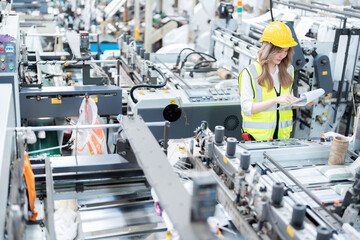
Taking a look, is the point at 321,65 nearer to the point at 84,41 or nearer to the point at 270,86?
the point at 270,86

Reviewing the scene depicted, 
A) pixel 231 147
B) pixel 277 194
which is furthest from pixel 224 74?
pixel 277 194

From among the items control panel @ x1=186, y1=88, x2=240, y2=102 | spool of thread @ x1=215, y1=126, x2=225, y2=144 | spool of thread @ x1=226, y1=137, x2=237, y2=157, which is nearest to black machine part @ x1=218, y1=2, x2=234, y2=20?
control panel @ x1=186, y1=88, x2=240, y2=102

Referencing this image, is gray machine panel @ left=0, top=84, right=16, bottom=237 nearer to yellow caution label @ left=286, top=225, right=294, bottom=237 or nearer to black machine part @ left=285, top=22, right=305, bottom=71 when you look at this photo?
yellow caution label @ left=286, top=225, right=294, bottom=237

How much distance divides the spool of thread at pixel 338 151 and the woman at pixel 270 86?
0.49m

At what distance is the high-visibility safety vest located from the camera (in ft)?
10.5

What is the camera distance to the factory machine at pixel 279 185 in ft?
6.06

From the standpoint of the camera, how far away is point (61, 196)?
92.5 inches

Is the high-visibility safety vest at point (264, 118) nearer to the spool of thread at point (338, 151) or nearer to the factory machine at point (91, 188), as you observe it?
the spool of thread at point (338, 151)

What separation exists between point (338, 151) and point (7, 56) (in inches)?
116

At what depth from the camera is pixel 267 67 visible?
10.4ft

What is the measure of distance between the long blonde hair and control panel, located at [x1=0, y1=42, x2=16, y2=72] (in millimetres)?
2265

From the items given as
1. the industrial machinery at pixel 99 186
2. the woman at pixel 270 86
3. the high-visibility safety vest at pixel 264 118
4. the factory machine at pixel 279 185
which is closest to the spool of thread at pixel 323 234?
the factory machine at pixel 279 185

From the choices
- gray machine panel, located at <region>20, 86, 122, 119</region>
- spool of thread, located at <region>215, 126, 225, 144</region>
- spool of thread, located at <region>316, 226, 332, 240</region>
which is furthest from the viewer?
gray machine panel, located at <region>20, 86, 122, 119</region>

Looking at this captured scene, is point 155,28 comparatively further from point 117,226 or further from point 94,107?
point 117,226
